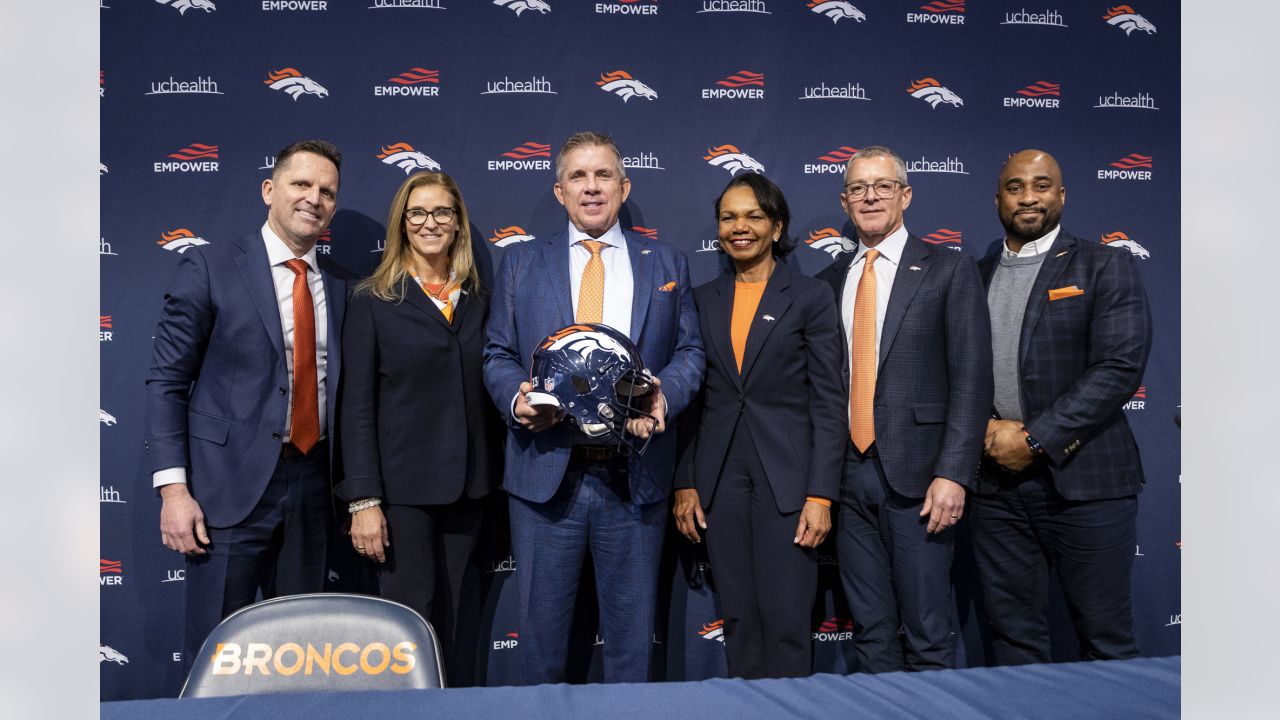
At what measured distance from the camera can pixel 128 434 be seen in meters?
3.04

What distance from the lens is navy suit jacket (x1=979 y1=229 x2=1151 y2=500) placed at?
2510mm

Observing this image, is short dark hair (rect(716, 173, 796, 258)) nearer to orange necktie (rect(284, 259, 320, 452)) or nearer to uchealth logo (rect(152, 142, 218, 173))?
orange necktie (rect(284, 259, 320, 452))

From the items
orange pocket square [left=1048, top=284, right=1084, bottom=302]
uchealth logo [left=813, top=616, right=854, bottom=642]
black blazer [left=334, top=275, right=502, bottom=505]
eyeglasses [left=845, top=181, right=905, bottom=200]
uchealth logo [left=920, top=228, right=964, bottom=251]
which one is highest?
eyeglasses [left=845, top=181, right=905, bottom=200]

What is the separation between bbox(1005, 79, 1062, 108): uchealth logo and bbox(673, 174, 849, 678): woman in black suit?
1.62m

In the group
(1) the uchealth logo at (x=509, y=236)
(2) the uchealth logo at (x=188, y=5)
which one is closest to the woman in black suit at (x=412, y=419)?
(1) the uchealth logo at (x=509, y=236)

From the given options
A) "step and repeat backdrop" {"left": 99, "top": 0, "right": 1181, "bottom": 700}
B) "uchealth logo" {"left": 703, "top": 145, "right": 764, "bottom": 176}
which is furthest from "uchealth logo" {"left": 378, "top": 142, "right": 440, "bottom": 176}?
"uchealth logo" {"left": 703, "top": 145, "right": 764, "bottom": 176}

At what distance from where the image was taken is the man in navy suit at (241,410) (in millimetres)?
2371

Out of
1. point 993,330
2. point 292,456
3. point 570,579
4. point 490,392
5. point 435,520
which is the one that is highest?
point 993,330

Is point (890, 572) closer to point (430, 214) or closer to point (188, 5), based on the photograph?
point (430, 214)

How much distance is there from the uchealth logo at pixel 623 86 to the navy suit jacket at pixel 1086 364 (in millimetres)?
1754

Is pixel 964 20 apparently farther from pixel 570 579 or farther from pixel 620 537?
pixel 570 579

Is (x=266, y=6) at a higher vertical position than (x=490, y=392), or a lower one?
higher

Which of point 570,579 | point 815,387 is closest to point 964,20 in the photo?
point 815,387
